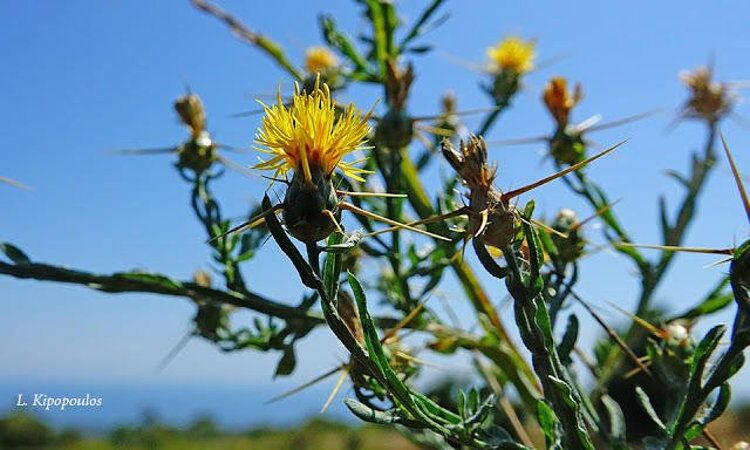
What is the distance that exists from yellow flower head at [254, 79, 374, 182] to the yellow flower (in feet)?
2.94

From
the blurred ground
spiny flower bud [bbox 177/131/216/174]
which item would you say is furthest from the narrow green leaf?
the blurred ground

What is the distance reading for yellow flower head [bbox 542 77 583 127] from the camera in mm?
1040

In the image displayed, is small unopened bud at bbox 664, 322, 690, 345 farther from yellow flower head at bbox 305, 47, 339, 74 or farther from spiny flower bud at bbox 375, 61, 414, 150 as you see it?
yellow flower head at bbox 305, 47, 339, 74

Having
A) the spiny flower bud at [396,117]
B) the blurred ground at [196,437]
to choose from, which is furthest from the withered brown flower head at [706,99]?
the blurred ground at [196,437]

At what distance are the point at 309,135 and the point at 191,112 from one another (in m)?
0.56

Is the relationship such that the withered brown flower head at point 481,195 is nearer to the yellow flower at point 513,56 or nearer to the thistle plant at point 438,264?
the thistle plant at point 438,264

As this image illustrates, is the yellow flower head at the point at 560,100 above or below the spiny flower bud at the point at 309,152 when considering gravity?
above

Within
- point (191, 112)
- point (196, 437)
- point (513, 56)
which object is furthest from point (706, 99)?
point (196, 437)

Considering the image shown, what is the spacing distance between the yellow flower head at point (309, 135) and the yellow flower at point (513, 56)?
2.94 ft

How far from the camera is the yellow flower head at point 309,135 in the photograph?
0.54 m

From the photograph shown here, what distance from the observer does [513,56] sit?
1.41 m

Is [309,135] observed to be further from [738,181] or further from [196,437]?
[196,437]

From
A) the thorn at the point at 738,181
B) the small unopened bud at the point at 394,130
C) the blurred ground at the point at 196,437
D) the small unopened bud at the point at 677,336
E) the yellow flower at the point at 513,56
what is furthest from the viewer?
the blurred ground at the point at 196,437

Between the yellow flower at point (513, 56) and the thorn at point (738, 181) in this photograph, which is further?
the yellow flower at point (513, 56)
